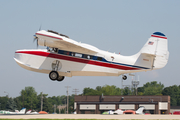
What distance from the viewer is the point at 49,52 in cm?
3138

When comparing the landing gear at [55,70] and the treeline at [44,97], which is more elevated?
the landing gear at [55,70]

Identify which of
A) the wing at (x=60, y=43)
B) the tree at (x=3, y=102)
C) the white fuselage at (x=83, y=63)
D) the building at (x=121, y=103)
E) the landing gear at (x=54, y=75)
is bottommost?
the tree at (x=3, y=102)

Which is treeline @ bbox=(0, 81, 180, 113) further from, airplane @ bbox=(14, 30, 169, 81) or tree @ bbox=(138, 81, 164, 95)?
airplane @ bbox=(14, 30, 169, 81)

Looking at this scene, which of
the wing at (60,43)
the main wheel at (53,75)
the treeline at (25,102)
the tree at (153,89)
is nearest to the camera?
the wing at (60,43)

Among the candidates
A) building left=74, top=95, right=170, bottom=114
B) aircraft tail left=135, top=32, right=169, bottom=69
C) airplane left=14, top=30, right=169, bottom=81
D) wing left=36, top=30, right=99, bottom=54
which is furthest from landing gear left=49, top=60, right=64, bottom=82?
building left=74, top=95, right=170, bottom=114

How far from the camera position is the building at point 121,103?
83000 millimetres

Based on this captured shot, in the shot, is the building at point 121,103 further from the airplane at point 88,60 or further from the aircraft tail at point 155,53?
the airplane at point 88,60

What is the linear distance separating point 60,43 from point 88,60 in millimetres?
3525

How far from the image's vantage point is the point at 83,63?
30.6 metres

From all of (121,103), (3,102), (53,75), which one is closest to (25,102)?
(3,102)

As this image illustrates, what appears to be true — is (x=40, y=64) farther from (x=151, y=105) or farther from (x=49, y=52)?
(x=151, y=105)

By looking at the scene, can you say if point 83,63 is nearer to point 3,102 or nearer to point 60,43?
point 60,43

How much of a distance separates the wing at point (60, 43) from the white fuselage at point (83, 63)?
0.48 m

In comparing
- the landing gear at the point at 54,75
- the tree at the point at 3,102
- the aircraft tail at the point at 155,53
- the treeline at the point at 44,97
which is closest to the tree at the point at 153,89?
the treeline at the point at 44,97
